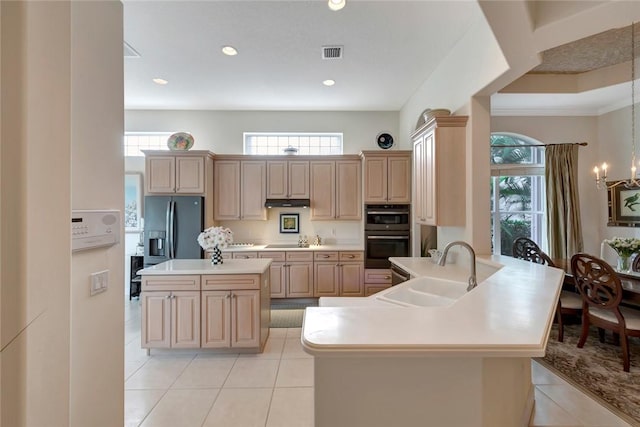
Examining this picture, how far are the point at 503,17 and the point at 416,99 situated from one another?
2.71 meters

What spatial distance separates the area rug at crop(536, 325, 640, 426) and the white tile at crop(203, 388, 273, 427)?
2.55 meters

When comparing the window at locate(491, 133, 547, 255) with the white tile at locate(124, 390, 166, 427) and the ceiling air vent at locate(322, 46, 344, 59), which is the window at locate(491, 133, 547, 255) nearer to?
the ceiling air vent at locate(322, 46, 344, 59)

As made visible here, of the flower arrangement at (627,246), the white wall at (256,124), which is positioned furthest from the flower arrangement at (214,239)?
the flower arrangement at (627,246)

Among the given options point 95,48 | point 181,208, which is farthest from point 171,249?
point 95,48

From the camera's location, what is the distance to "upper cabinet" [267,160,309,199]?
483cm

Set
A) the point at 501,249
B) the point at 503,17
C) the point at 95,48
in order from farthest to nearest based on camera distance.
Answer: the point at 501,249 → the point at 503,17 → the point at 95,48

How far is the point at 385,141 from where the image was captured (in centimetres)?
510

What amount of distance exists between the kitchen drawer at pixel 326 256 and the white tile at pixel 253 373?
191 centimetres

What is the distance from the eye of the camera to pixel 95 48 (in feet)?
4.80

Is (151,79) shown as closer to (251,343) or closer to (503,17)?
(251,343)

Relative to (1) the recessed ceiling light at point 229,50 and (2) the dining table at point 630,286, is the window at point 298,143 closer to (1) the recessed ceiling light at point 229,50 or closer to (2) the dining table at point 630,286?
(1) the recessed ceiling light at point 229,50

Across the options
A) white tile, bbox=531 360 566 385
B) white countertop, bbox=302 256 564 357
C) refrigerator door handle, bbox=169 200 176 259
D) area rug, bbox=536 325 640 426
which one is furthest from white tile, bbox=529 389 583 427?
refrigerator door handle, bbox=169 200 176 259

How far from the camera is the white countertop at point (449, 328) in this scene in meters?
0.91

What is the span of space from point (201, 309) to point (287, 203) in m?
2.28
